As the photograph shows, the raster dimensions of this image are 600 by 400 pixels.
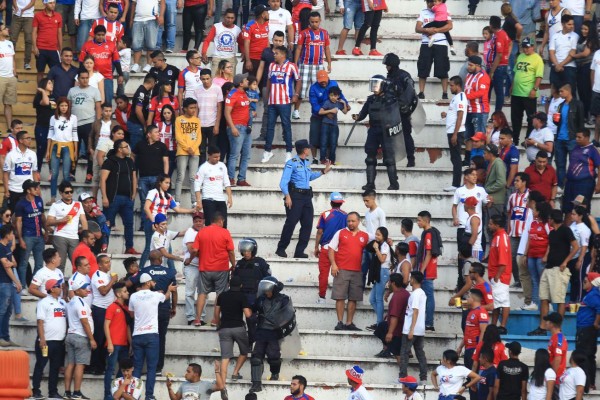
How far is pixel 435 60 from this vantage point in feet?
87.4

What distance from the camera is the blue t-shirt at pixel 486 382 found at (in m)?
20.5

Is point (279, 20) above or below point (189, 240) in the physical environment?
above

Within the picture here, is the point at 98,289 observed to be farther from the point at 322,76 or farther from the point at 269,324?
the point at 322,76

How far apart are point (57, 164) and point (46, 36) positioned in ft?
11.2

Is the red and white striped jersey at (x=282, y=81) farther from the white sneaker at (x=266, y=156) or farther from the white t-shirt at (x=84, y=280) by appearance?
the white t-shirt at (x=84, y=280)

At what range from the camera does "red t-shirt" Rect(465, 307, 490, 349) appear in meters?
21.1

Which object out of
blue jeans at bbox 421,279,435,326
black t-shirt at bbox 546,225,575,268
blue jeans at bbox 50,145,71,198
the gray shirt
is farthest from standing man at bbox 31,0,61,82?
black t-shirt at bbox 546,225,575,268

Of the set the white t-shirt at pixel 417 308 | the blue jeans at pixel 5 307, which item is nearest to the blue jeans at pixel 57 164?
the blue jeans at pixel 5 307

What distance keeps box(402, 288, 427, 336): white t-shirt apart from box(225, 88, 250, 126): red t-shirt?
5063 millimetres

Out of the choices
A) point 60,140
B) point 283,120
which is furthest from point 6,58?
point 283,120

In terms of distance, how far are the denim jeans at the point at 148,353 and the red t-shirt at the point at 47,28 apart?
25.8 ft

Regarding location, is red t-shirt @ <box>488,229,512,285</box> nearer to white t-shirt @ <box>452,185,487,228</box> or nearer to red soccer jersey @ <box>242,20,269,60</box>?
white t-shirt @ <box>452,185,487,228</box>

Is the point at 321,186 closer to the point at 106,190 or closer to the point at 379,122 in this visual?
the point at 379,122

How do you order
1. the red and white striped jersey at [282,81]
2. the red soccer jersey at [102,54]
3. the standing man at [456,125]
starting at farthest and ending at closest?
the red soccer jersey at [102,54], the red and white striped jersey at [282,81], the standing man at [456,125]
